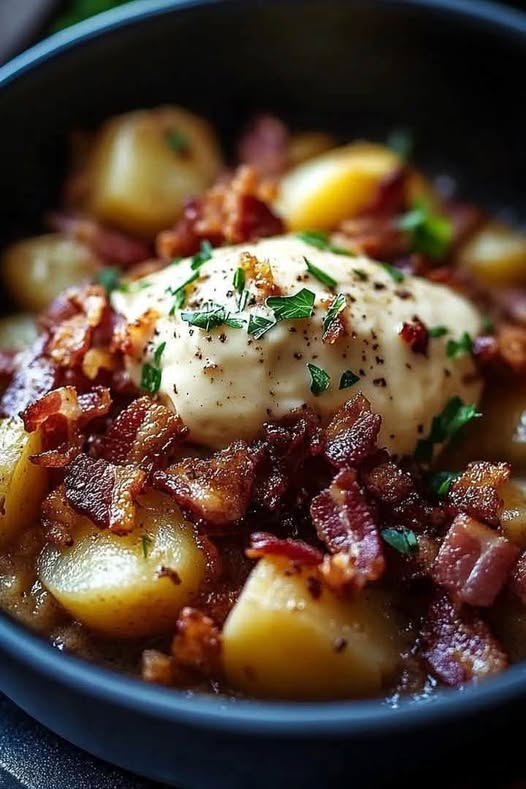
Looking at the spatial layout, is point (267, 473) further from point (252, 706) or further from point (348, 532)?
point (252, 706)

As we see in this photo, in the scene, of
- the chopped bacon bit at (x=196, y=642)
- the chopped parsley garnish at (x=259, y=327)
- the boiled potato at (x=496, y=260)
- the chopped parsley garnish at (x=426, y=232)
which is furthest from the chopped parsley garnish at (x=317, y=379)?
the boiled potato at (x=496, y=260)

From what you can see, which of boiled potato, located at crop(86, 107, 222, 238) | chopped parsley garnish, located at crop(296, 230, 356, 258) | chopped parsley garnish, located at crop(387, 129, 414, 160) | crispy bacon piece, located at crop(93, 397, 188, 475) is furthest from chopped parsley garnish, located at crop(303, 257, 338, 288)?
chopped parsley garnish, located at crop(387, 129, 414, 160)

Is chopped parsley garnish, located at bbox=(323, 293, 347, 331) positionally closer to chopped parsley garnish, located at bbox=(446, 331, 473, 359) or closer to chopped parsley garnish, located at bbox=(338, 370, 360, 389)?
chopped parsley garnish, located at bbox=(338, 370, 360, 389)

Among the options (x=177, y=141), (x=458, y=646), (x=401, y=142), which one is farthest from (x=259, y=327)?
(x=401, y=142)

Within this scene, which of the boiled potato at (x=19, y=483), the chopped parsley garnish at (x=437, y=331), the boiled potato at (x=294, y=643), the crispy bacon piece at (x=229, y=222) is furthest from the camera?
the crispy bacon piece at (x=229, y=222)

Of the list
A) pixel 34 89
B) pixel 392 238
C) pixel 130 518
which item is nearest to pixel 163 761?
pixel 130 518

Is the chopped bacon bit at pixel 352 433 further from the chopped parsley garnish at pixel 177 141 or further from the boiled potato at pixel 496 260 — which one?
the chopped parsley garnish at pixel 177 141

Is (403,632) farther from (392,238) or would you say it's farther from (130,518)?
(392,238)
